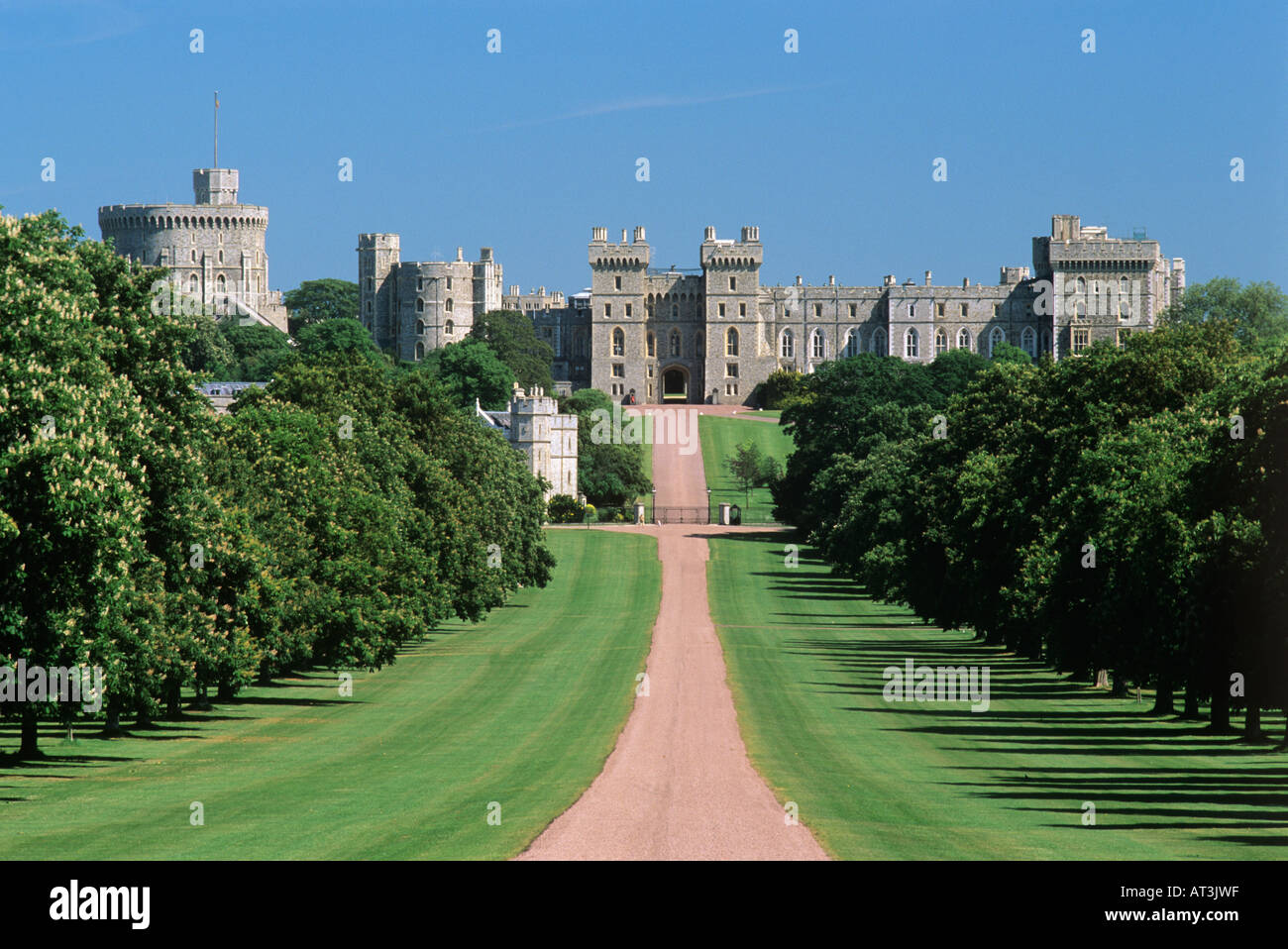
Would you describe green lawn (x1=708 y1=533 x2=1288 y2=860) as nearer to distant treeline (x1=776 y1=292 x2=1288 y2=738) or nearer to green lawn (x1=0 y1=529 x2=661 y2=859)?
distant treeline (x1=776 y1=292 x2=1288 y2=738)

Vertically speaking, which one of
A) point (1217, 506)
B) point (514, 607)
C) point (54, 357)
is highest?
point (54, 357)

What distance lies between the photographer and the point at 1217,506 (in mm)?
34312

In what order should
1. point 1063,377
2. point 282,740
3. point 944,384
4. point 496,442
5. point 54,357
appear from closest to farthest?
point 54,357 < point 282,740 < point 1063,377 < point 496,442 < point 944,384

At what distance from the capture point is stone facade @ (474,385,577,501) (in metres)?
118

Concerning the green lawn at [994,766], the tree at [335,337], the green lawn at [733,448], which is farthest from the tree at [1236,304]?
the green lawn at [994,766]

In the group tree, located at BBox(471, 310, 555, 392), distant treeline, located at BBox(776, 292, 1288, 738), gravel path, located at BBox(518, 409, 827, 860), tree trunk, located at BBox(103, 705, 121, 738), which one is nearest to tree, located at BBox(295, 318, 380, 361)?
tree, located at BBox(471, 310, 555, 392)

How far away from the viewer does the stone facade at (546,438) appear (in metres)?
118

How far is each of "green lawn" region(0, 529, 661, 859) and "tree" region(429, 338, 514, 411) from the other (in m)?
97.1

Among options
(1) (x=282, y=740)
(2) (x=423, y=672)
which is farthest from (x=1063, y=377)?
(1) (x=282, y=740)

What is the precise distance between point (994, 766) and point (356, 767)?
1175 cm
